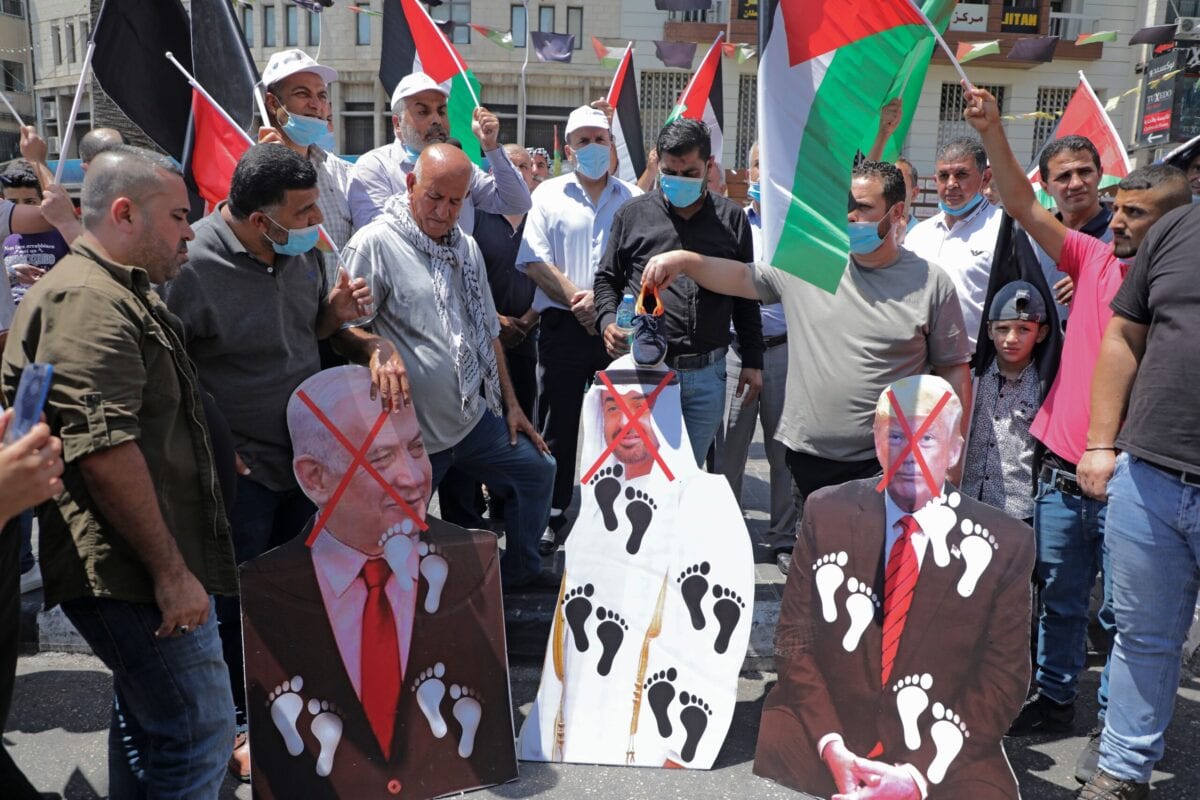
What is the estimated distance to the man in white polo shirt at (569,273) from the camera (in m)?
4.53

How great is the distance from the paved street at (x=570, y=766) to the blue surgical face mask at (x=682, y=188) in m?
1.89

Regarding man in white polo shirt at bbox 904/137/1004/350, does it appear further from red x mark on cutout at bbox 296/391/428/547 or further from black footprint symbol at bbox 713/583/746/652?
red x mark on cutout at bbox 296/391/428/547

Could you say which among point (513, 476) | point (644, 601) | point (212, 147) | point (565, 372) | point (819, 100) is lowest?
point (644, 601)

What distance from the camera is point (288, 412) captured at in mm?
2977

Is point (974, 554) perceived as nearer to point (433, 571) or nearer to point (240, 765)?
point (433, 571)

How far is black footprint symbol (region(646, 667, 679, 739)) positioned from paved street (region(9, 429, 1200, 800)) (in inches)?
6.4

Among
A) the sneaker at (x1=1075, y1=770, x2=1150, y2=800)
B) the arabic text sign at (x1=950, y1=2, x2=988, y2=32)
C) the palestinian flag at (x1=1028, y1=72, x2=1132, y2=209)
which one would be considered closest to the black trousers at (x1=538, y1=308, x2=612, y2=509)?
the sneaker at (x1=1075, y1=770, x2=1150, y2=800)

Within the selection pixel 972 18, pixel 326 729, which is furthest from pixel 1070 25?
pixel 326 729

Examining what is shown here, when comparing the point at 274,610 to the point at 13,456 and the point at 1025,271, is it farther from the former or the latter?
the point at 1025,271

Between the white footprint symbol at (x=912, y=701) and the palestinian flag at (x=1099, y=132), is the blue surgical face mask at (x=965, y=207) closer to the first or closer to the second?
the palestinian flag at (x=1099, y=132)

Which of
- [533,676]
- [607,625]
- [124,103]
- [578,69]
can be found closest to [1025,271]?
[607,625]

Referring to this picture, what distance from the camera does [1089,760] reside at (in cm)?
314

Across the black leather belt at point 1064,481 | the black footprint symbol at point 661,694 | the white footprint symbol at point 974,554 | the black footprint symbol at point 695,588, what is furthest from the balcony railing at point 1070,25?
the black footprint symbol at point 661,694

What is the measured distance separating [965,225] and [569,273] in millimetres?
1913
